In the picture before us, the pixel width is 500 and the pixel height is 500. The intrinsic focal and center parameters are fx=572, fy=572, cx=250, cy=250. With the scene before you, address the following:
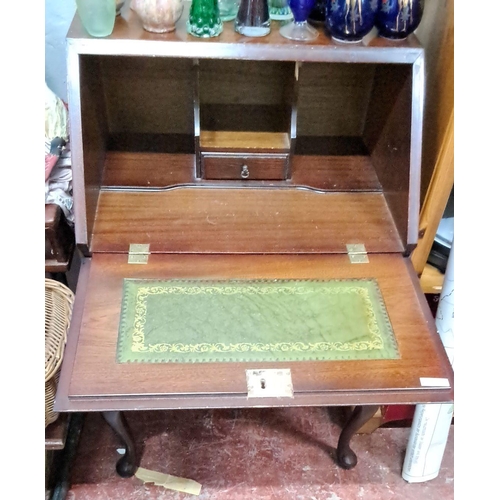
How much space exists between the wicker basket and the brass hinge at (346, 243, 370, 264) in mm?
614

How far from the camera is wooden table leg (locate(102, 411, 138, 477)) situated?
1.31 metres

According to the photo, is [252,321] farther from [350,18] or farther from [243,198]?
[350,18]

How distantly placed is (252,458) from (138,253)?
0.77 m

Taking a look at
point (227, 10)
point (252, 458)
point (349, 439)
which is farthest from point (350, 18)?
point (252, 458)

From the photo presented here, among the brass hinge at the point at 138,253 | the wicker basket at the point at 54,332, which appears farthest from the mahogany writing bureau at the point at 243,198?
the wicker basket at the point at 54,332

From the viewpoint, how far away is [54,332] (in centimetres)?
129

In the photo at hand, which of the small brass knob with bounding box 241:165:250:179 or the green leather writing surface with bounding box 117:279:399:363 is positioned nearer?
the green leather writing surface with bounding box 117:279:399:363

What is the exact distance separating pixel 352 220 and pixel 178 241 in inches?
15.7

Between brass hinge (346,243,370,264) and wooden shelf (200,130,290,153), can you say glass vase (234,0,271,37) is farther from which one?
brass hinge (346,243,370,264)

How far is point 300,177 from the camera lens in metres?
1.38

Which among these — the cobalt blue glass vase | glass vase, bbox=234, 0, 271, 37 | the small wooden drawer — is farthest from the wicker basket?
the cobalt blue glass vase

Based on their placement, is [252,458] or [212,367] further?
[252,458]

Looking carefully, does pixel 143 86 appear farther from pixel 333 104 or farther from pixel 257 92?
pixel 333 104
